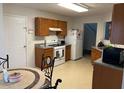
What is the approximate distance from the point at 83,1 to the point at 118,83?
208 centimetres

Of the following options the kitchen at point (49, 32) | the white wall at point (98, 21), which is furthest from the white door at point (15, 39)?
the white wall at point (98, 21)

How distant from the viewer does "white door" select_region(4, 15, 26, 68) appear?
12.5 feet

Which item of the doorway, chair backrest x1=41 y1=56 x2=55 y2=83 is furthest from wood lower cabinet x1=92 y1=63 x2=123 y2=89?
the doorway

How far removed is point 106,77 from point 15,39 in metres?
3.01

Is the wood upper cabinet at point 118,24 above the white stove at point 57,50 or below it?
above

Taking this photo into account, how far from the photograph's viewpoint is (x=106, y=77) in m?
2.43

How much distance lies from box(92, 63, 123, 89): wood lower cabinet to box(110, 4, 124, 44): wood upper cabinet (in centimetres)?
57

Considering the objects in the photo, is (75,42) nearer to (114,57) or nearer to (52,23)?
(52,23)

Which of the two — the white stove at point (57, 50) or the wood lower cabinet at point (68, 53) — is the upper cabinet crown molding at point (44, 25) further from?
the wood lower cabinet at point (68, 53)

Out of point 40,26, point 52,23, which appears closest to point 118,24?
point 40,26

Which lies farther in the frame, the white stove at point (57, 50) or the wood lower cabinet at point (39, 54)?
the white stove at point (57, 50)

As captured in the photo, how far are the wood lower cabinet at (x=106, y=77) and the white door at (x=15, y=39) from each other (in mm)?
2699

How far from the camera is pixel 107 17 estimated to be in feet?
16.6

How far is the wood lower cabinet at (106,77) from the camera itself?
2.26 meters
